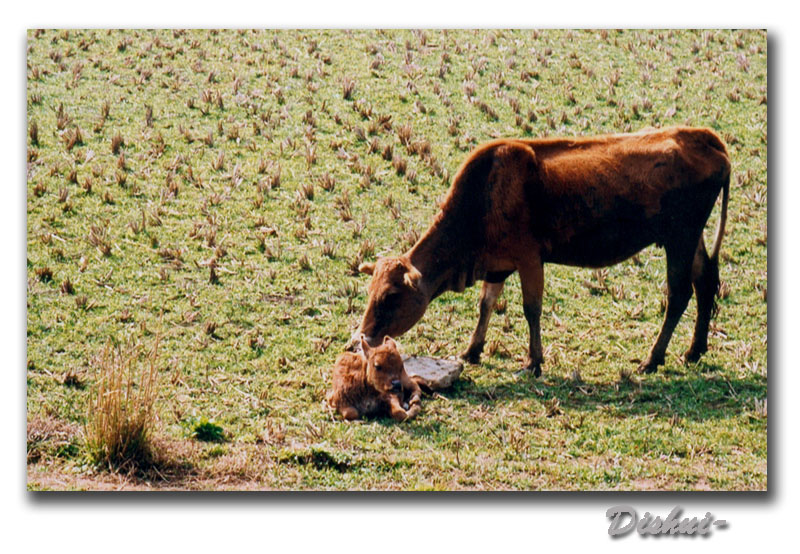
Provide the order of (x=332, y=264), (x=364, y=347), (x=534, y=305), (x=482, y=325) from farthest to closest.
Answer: (x=332, y=264)
(x=482, y=325)
(x=534, y=305)
(x=364, y=347)

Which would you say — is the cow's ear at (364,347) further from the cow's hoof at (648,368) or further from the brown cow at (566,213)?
the cow's hoof at (648,368)

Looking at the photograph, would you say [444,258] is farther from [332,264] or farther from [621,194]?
[332,264]

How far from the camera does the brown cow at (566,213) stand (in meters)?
11.1

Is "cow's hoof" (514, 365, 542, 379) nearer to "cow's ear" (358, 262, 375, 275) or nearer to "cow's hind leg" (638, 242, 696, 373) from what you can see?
"cow's hind leg" (638, 242, 696, 373)

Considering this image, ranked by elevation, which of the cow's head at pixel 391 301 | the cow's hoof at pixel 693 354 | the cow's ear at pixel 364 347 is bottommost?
the cow's hoof at pixel 693 354

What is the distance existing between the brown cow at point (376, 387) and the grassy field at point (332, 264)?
0.52 feet

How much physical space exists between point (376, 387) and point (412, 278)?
1.28m

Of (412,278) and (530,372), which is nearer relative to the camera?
(412,278)

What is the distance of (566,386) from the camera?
425 inches

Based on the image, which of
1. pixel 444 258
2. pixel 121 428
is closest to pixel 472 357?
pixel 444 258

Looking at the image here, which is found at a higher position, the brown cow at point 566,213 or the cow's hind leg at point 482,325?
the brown cow at point 566,213

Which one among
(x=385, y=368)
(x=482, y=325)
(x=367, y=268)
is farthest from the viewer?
(x=482, y=325)

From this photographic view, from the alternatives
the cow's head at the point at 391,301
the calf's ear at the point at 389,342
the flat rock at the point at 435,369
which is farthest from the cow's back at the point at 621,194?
the calf's ear at the point at 389,342

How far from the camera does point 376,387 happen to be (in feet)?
32.8
